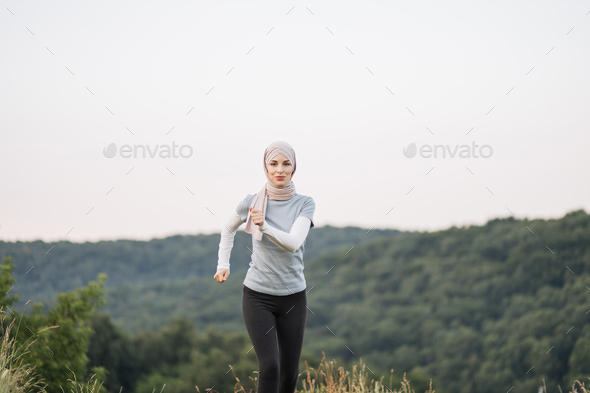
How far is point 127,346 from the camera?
44.7 m

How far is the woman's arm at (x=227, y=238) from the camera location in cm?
360

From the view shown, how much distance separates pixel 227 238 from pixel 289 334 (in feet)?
2.35

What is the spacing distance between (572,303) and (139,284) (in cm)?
5103

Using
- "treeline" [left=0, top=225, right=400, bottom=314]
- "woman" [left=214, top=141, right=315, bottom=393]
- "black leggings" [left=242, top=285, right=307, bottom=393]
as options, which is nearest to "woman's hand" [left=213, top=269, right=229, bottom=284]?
"woman" [left=214, top=141, right=315, bottom=393]

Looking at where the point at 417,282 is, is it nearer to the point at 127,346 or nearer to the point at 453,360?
the point at 453,360

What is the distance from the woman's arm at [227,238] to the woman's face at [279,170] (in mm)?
334

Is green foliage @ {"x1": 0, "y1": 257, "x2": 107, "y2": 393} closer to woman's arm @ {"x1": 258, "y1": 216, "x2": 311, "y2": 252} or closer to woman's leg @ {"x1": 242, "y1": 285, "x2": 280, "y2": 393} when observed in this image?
woman's leg @ {"x1": 242, "y1": 285, "x2": 280, "y2": 393}

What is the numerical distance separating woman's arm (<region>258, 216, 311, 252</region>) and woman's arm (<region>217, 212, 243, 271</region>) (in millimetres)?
419

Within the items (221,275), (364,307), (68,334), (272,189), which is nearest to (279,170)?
(272,189)

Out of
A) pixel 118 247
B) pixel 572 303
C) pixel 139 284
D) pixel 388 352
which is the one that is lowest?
pixel 572 303

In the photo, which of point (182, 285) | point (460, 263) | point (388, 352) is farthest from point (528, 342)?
point (182, 285)

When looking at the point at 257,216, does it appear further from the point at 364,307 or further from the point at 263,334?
the point at 364,307

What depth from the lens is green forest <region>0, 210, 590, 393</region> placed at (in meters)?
39.8

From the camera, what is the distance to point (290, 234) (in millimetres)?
3279
